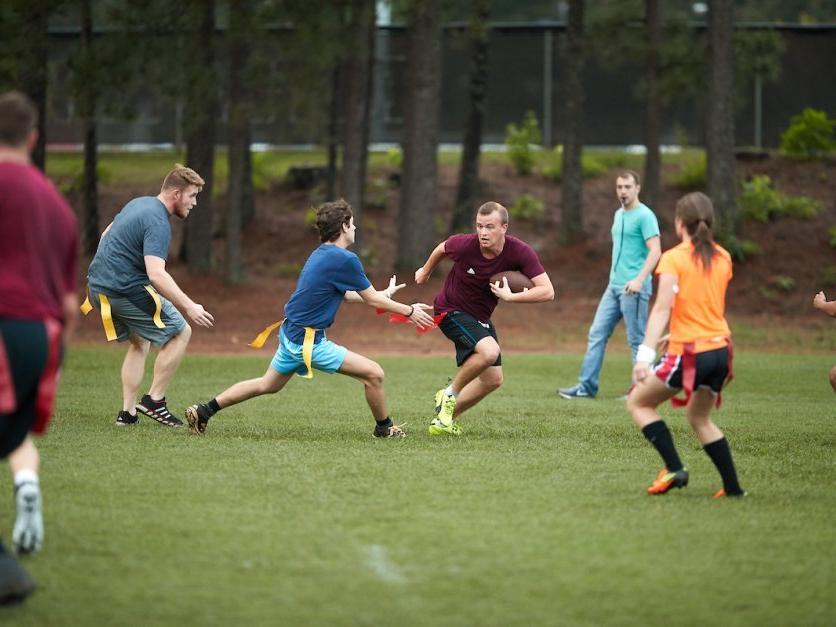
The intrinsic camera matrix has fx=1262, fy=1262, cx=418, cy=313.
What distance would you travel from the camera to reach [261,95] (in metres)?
24.2

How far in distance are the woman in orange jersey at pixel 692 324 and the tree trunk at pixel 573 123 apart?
19004 millimetres

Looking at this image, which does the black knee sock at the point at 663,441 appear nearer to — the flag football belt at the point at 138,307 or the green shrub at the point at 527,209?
the flag football belt at the point at 138,307

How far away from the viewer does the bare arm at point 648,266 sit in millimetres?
12438

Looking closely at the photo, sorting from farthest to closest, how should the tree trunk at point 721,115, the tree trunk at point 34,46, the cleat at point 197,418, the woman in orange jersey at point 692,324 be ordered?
the tree trunk at point 721,115, the tree trunk at point 34,46, the cleat at point 197,418, the woman in orange jersey at point 692,324

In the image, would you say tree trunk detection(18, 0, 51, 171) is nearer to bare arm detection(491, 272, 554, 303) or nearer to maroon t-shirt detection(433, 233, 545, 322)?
maroon t-shirt detection(433, 233, 545, 322)

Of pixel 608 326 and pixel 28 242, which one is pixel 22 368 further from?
pixel 608 326

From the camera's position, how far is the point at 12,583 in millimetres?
5324

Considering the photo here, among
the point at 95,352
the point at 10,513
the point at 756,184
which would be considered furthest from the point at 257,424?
the point at 756,184

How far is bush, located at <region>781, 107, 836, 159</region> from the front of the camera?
1154 inches

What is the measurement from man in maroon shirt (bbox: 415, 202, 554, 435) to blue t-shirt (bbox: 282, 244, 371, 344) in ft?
2.23

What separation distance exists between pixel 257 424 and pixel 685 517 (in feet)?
15.6

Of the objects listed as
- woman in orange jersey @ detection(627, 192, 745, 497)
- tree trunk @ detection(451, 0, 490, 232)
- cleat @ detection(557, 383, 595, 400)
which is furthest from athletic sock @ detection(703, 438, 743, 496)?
tree trunk @ detection(451, 0, 490, 232)

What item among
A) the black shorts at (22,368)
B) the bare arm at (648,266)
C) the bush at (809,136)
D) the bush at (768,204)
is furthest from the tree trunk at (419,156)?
the black shorts at (22,368)

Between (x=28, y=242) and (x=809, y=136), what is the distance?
87.0ft
